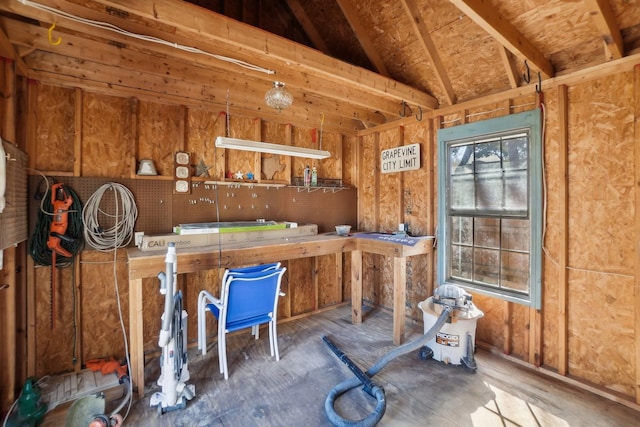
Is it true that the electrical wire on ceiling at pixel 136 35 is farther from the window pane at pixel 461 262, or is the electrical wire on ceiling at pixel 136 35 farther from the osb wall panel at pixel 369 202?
the window pane at pixel 461 262

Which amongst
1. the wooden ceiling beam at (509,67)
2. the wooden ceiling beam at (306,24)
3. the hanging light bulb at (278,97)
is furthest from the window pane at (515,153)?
the wooden ceiling beam at (306,24)

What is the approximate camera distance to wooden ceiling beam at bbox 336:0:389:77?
9.82ft

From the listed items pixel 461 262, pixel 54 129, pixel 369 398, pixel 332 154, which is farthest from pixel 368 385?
pixel 54 129

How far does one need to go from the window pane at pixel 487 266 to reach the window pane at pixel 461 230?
149 millimetres

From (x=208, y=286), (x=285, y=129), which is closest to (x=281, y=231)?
(x=208, y=286)

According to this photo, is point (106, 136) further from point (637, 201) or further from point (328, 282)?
point (637, 201)

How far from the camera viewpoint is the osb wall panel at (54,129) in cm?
236

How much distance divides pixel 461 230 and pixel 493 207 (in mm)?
421

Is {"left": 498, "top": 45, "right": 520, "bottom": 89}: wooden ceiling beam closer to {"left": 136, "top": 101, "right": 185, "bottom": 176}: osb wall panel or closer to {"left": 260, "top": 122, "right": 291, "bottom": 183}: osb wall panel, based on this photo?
{"left": 260, "top": 122, "right": 291, "bottom": 183}: osb wall panel

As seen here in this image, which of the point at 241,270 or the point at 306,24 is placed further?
the point at 306,24

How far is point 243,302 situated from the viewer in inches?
93.7

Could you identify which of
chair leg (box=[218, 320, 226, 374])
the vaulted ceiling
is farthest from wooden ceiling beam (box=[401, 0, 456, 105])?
chair leg (box=[218, 320, 226, 374])

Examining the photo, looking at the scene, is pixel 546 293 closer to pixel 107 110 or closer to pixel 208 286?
pixel 208 286

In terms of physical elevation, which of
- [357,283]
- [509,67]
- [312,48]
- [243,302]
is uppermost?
[312,48]
